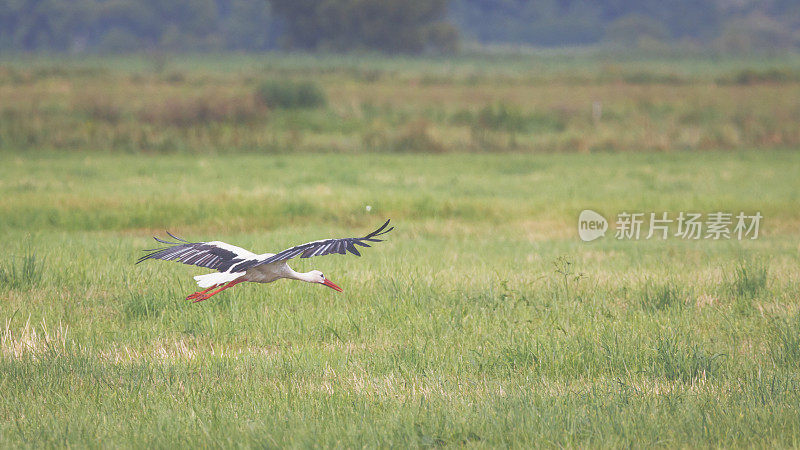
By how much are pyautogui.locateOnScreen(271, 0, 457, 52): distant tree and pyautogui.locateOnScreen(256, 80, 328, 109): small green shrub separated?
45.6 meters

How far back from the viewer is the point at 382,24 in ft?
270

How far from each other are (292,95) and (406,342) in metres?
32.5

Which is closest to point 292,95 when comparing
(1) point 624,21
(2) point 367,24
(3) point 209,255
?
(3) point 209,255

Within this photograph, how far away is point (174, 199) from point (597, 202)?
8.16 metres

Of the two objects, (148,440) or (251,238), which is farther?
(251,238)

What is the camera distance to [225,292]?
7562mm

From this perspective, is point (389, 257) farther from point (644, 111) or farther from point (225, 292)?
point (644, 111)

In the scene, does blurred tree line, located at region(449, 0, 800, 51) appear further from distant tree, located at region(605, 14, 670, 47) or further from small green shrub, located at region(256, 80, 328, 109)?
small green shrub, located at region(256, 80, 328, 109)

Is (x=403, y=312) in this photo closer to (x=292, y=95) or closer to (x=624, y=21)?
(x=292, y=95)

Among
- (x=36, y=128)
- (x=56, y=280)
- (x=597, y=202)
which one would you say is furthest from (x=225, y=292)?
(x=36, y=128)

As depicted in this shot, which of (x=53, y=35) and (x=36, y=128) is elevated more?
(x=53, y=35)

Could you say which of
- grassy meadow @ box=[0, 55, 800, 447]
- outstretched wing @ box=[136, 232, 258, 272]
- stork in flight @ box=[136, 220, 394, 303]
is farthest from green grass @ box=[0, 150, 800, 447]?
outstretched wing @ box=[136, 232, 258, 272]

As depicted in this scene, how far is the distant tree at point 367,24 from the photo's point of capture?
8212 centimetres

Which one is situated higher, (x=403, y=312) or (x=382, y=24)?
(x=382, y=24)
